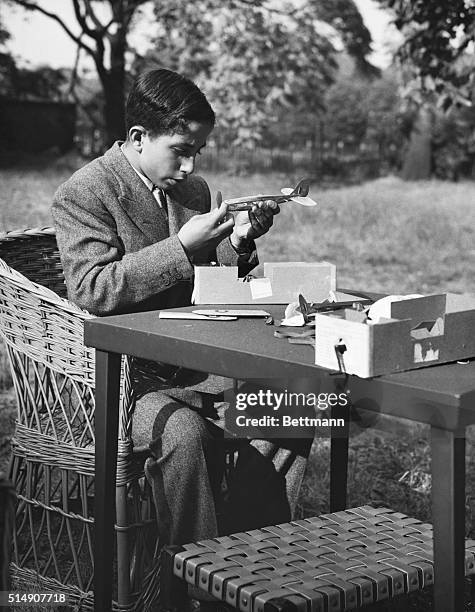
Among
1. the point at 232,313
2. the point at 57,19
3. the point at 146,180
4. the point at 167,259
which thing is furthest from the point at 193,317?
the point at 57,19

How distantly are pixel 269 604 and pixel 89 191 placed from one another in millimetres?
1288

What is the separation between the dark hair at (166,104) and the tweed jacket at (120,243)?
0.49 feet

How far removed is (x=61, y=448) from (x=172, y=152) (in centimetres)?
84

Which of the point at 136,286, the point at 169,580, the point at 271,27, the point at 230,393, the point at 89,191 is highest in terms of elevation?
the point at 271,27

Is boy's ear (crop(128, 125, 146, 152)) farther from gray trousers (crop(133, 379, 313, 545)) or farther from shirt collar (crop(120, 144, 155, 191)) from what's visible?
gray trousers (crop(133, 379, 313, 545))

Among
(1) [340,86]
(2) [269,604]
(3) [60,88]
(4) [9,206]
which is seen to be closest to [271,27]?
(3) [60,88]

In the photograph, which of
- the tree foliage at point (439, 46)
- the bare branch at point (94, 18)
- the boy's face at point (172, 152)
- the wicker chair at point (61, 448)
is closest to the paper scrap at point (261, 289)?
the wicker chair at point (61, 448)

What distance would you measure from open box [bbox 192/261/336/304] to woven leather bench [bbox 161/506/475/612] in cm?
54

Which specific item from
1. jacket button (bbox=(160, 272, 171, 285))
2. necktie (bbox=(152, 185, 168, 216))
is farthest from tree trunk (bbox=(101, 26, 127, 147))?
jacket button (bbox=(160, 272, 171, 285))

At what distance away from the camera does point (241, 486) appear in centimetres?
276

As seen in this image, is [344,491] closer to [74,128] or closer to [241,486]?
[241,486]

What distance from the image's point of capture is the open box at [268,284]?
8.07 feet

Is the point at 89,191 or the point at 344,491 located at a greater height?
the point at 89,191

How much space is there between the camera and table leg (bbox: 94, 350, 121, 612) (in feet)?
7.61
